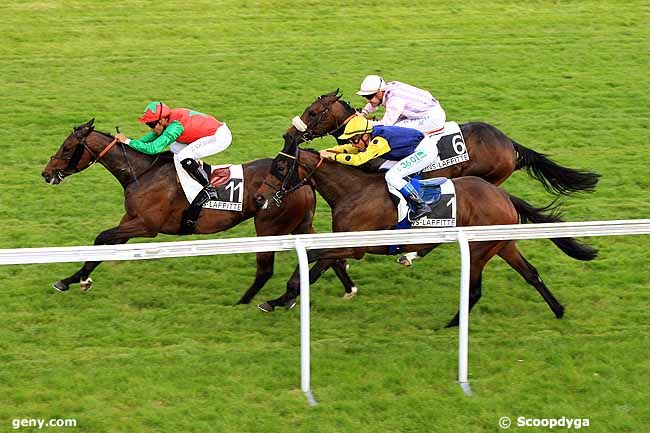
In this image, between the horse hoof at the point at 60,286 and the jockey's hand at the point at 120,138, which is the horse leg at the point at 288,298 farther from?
the jockey's hand at the point at 120,138

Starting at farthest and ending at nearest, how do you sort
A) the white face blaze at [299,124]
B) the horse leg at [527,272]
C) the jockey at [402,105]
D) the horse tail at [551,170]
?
the horse tail at [551,170], the jockey at [402,105], the white face blaze at [299,124], the horse leg at [527,272]

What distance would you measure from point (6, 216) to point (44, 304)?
2034 millimetres

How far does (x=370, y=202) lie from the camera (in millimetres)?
7875

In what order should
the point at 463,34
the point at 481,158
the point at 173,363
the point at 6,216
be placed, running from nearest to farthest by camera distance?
1. the point at 173,363
2. the point at 481,158
3. the point at 6,216
4. the point at 463,34

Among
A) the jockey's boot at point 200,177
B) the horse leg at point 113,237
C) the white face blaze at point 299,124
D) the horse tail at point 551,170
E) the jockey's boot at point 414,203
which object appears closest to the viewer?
the jockey's boot at point 414,203

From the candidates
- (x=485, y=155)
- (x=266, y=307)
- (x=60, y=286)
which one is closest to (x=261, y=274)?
(x=266, y=307)

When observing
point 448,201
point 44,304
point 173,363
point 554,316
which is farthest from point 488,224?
point 44,304

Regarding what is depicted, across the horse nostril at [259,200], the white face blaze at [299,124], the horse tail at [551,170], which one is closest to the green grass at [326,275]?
the horse tail at [551,170]

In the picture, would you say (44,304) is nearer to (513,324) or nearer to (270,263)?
(270,263)

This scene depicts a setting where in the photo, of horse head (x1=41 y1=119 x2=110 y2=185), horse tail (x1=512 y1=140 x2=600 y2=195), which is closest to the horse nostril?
horse head (x1=41 y1=119 x2=110 y2=185)

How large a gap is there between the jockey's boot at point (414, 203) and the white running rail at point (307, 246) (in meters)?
0.84

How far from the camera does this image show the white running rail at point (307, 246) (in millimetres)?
6512

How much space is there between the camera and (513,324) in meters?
7.96

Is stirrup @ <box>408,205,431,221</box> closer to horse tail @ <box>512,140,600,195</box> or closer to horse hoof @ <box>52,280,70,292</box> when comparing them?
horse tail @ <box>512,140,600,195</box>
